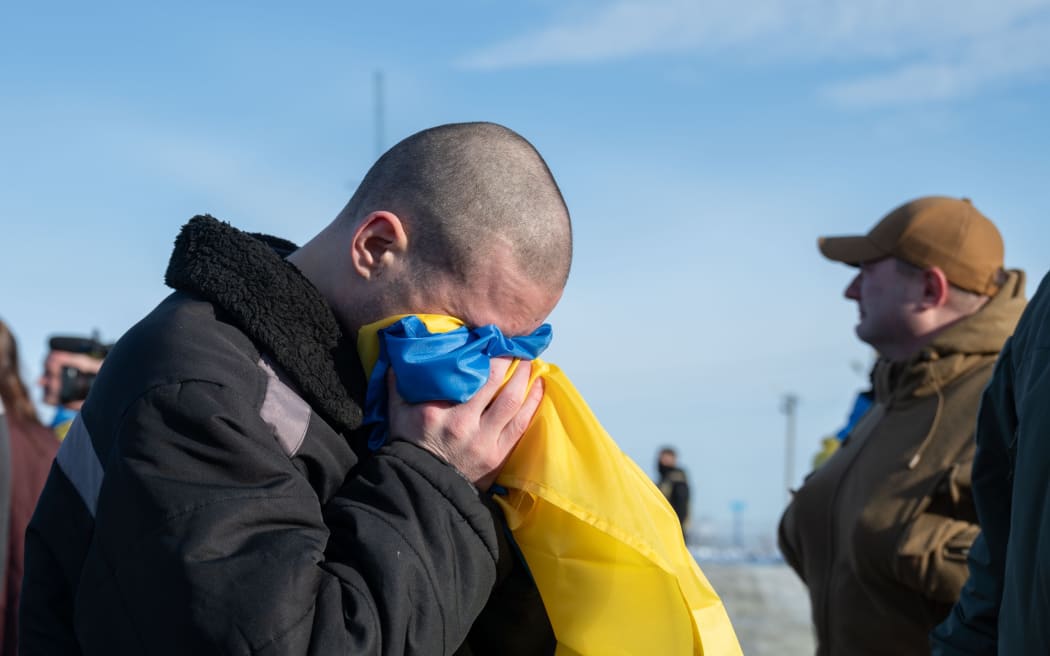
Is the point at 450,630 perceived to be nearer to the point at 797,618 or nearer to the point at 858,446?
the point at 858,446

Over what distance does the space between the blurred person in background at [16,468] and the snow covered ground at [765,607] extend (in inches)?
216

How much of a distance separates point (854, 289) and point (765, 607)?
6.82 metres

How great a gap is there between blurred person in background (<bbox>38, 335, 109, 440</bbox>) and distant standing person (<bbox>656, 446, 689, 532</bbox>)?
24.2 feet

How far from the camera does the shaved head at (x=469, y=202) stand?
6.53ft

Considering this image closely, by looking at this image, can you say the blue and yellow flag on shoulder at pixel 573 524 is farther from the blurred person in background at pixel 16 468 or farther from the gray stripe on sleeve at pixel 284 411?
the blurred person in background at pixel 16 468

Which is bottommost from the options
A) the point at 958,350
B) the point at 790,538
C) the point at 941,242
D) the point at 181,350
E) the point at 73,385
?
the point at 790,538

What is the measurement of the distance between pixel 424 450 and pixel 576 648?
0.42 m

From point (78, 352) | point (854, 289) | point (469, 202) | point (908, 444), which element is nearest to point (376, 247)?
point (469, 202)

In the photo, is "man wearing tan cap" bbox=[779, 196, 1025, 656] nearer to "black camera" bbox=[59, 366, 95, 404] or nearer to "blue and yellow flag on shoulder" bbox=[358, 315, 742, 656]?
"blue and yellow flag on shoulder" bbox=[358, 315, 742, 656]

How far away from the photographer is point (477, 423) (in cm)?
194

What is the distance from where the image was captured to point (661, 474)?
43.9ft

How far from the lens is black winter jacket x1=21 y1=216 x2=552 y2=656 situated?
5.18 feet

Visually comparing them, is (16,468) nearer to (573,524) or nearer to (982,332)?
(573,524)

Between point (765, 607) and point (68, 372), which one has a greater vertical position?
point (68, 372)
